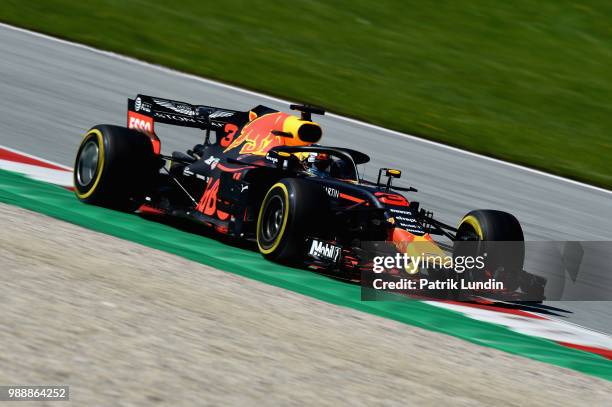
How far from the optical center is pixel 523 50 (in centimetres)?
2134

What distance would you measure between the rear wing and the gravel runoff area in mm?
2769

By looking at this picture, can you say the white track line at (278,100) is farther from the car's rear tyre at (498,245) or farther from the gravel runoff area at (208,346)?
the gravel runoff area at (208,346)

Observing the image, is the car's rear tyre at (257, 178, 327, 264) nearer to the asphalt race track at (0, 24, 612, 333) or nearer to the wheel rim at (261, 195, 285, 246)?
the wheel rim at (261, 195, 285, 246)

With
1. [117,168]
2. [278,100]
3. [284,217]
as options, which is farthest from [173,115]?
[278,100]

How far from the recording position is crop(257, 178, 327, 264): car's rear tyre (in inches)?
325

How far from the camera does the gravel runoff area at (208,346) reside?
514cm

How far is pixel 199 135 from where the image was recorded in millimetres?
14477

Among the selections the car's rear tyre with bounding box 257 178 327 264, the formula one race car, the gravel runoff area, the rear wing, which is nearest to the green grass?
the rear wing

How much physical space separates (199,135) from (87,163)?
14.8ft

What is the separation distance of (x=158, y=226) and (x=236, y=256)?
47.7 inches

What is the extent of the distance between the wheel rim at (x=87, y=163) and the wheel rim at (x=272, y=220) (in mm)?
1928

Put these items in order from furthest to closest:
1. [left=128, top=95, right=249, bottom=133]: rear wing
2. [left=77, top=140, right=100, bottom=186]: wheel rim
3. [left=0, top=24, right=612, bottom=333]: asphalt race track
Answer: [left=0, top=24, right=612, bottom=333]: asphalt race track, [left=128, top=95, right=249, bottom=133]: rear wing, [left=77, top=140, right=100, bottom=186]: wheel rim

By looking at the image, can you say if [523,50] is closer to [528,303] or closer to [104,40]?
[104,40]

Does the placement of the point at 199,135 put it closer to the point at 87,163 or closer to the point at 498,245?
the point at 87,163
